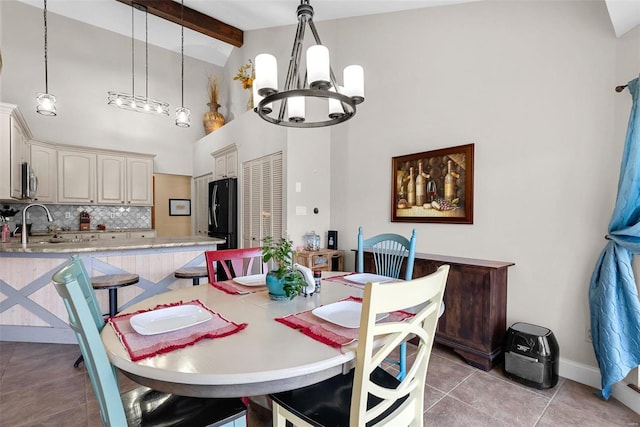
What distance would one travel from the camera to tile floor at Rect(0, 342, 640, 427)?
1.77 m

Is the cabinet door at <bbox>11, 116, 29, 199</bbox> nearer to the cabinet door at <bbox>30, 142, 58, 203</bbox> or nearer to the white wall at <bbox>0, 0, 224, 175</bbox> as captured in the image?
the cabinet door at <bbox>30, 142, 58, 203</bbox>

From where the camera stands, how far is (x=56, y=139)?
16.6ft

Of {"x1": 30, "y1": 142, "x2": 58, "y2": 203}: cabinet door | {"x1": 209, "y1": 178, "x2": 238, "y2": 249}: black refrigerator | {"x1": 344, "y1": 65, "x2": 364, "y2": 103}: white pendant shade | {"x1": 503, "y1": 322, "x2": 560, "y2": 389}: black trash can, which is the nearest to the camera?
{"x1": 344, "y1": 65, "x2": 364, "y2": 103}: white pendant shade

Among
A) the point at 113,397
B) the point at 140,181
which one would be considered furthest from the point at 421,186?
the point at 140,181

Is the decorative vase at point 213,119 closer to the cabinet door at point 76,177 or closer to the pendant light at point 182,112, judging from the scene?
the pendant light at point 182,112

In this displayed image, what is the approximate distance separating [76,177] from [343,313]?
578 cm

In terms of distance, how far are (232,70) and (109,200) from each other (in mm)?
3352

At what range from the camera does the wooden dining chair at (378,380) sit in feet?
2.86

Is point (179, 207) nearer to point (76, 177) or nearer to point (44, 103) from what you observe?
point (76, 177)

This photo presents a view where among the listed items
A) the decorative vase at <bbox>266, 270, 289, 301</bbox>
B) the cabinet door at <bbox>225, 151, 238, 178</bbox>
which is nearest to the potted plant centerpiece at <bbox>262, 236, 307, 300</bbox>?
the decorative vase at <bbox>266, 270, 289, 301</bbox>

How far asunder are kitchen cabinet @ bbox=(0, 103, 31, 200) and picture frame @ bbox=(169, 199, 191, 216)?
2.52 meters

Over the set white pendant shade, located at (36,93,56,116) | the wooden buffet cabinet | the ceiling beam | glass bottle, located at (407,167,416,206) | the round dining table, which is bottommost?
the wooden buffet cabinet

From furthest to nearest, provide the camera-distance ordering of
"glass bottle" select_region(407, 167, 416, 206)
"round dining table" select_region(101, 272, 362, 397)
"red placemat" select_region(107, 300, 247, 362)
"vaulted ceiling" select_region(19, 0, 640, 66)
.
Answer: "vaulted ceiling" select_region(19, 0, 640, 66) < "glass bottle" select_region(407, 167, 416, 206) < "red placemat" select_region(107, 300, 247, 362) < "round dining table" select_region(101, 272, 362, 397)

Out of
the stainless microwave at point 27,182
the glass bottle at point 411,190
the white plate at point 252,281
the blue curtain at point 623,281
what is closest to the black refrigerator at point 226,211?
the stainless microwave at point 27,182
